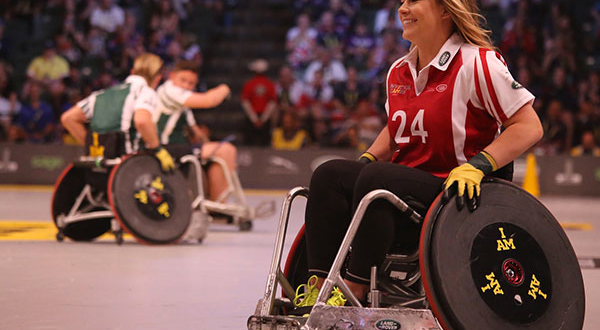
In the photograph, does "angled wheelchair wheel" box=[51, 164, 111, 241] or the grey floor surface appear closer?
the grey floor surface

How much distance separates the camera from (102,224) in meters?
8.09

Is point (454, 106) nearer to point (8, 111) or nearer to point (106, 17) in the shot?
point (8, 111)

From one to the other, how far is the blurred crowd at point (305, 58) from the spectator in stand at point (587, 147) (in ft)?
0.07

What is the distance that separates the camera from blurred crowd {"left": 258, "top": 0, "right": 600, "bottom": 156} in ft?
51.1

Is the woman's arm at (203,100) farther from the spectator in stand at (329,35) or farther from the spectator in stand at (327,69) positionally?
the spectator in stand at (329,35)

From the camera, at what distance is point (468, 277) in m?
3.36

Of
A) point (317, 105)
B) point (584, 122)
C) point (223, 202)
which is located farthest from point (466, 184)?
point (584, 122)

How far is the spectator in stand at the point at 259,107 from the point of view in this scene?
621 inches

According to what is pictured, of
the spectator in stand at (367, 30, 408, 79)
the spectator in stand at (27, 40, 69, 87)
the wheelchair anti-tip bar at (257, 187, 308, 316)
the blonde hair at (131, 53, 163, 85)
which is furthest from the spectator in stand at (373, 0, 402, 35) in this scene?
the wheelchair anti-tip bar at (257, 187, 308, 316)

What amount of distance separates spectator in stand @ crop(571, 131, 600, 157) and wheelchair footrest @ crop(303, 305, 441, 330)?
12.4 m

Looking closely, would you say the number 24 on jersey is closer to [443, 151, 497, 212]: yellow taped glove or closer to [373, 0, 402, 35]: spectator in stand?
[443, 151, 497, 212]: yellow taped glove

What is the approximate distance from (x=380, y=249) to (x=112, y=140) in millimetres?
4731

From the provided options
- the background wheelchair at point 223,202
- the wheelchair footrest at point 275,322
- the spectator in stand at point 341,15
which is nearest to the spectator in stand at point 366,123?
the spectator in stand at point 341,15

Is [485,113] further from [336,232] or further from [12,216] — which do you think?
[12,216]
